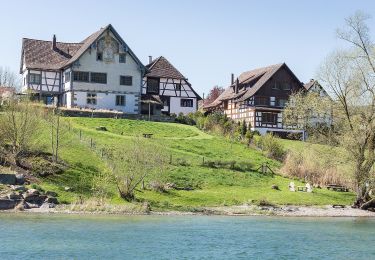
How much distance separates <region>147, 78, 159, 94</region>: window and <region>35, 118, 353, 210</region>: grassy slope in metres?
19.9

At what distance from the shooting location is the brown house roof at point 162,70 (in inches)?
3716

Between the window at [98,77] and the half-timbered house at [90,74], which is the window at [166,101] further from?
the window at [98,77]

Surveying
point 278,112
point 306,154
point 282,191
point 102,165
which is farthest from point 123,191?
point 278,112

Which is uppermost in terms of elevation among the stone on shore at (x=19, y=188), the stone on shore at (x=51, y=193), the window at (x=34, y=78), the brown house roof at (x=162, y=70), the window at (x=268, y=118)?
the brown house roof at (x=162, y=70)

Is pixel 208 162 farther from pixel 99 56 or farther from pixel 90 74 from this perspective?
pixel 99 56

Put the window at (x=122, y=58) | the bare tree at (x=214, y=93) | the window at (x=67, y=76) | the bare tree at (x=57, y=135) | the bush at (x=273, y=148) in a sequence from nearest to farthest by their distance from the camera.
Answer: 1. the bare tree at (x=57, y=135)
2. the bush at (x=273, y=148)
3. the window at (x=67, y=76)
4. the window at (x=122, y=58)
5. the bare tree at (x=214, y=93)

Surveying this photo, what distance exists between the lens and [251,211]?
47.7 meters

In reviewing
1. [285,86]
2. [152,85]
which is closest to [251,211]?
[285,86]

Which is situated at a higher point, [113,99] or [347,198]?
[113,99]

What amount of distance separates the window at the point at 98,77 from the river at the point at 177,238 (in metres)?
43.1

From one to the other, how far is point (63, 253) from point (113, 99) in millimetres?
56946

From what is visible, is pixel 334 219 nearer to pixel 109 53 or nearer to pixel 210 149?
pixel 210 149

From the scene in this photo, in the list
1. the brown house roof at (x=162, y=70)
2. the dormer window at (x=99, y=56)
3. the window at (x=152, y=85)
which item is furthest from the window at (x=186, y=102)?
the dormer window at (x=99, y=56)

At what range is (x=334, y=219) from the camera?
46.1 metres
